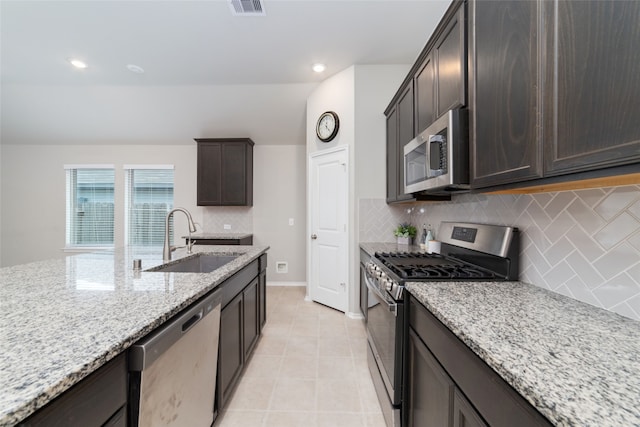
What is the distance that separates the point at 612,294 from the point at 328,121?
9.59ft

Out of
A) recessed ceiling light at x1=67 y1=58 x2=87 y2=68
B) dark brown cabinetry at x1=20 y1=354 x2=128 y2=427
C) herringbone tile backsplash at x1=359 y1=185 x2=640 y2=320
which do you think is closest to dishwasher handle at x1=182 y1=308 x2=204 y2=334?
dark brown cabinetry at x1=20 y1=354 x2=128 y2=427

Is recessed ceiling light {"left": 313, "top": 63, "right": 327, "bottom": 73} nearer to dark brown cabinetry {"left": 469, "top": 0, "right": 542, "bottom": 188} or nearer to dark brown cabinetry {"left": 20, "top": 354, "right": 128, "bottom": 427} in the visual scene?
dark brown cabinetry {"left": 469, "top": 0, "right": 542, "bottom": 188}

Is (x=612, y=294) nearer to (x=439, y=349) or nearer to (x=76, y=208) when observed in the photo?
(x=439, y=349)

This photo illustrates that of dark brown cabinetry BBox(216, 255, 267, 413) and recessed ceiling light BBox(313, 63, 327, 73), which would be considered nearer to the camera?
dark brown cabinetry BBox(216, 255, 267, 413)

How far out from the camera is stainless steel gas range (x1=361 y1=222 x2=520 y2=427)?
1295mm

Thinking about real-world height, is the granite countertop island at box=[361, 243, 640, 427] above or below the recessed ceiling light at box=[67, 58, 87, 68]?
below

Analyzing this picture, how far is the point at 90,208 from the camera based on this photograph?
4758 mm

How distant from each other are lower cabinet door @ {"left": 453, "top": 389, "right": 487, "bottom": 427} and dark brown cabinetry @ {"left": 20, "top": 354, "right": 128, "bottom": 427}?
1.00 metres

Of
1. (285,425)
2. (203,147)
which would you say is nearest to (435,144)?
(285,425)

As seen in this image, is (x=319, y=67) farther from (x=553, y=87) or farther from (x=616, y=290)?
(x=616, y=290)

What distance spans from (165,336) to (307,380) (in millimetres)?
1391

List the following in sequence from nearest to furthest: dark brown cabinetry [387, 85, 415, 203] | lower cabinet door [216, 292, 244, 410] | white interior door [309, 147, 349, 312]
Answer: lower cabinet door [216, 292, 244, 410], dark brown cabinetry [387, 85, 415, 203], white interior door [309, 147, 349, 312]

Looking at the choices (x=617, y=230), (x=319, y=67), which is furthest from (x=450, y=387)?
(x=319, y=67)

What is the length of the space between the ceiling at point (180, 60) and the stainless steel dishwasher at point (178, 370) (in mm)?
2437
